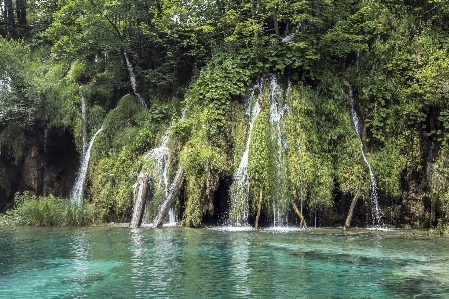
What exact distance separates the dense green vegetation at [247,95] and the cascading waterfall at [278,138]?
0.11m

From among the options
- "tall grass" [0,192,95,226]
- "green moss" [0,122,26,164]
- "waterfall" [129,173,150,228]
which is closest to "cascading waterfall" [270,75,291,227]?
"waterfall" [129,173,150,228]

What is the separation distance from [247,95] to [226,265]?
10.8 meters

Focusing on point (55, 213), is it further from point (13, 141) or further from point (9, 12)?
point (9, 12)

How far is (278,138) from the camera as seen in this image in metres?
18.0

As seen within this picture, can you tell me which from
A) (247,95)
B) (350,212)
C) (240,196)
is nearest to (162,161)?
(240,196)

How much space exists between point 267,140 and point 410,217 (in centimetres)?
599

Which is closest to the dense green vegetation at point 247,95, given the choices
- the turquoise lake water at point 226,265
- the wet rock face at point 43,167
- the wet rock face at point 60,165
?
the wet rock face at point 43,167

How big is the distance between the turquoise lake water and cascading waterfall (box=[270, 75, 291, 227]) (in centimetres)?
165

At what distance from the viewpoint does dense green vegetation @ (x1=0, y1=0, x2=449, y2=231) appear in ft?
57.2

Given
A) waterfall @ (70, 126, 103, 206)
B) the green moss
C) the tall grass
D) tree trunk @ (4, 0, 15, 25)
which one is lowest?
the tall grass

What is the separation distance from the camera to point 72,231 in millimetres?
16609

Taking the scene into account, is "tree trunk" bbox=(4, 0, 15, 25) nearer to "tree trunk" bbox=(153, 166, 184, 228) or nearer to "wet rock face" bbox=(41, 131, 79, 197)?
"wet rock face" bbox=(41, 131, 79, 197)

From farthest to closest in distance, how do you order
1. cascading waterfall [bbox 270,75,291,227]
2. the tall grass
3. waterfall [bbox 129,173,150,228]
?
the tall grass
waterfall [bbox 129,173,150,228]
cascading waterfall [bbox 270,75,291,227]

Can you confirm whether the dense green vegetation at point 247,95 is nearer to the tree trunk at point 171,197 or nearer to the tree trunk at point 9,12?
the tree trunk at point 171,197
